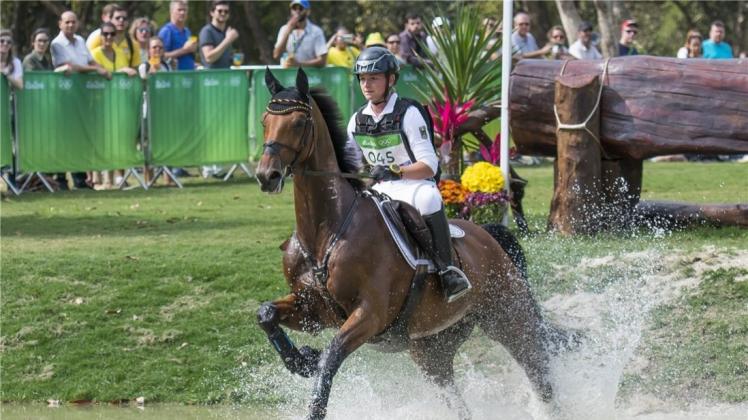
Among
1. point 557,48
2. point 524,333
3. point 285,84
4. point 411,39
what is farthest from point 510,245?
point 557,48

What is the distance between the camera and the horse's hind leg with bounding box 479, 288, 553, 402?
9289 mm

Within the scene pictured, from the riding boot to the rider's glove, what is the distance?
0.44m

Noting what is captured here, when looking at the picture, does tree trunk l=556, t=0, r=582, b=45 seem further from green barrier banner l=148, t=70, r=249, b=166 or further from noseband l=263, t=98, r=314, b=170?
noseband l=263, t=98, r=314, b=170

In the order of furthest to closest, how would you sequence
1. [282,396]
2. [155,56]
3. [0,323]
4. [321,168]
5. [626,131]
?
[155,56] < [626,131] < [0,323] < [282,396] < [321,168]

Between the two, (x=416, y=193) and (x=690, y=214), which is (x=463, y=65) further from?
(x=416, y=193)

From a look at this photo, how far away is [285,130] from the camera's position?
24.8 ft

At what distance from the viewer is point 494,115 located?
559 inches

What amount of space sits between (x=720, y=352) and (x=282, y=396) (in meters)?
3.40

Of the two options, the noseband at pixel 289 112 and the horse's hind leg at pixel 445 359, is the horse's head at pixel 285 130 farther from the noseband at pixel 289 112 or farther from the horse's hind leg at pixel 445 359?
the horse's hind leg at pixel 445 359

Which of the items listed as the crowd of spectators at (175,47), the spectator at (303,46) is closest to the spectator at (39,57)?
the crowd of spectators at (175,47)

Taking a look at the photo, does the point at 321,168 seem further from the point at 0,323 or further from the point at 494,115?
the point at 494,115

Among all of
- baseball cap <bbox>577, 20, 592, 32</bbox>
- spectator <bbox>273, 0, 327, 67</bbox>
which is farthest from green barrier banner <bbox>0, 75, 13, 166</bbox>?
baseball cap <bbox>577, 20, 592, 32</bbox>

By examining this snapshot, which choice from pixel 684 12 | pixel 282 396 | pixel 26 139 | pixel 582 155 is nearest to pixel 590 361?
pixel 282 396

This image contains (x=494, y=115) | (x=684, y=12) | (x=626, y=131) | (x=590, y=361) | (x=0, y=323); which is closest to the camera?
(x=590, y=361)
